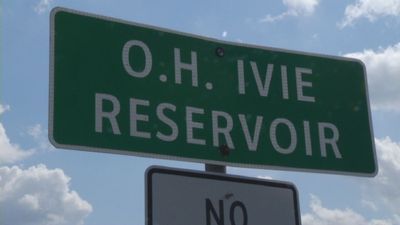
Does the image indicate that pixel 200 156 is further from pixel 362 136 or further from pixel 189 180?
pixel 362 136

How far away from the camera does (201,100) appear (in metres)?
4.42

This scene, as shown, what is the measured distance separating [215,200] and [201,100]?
0.60 m

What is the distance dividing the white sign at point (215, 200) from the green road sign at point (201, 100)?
0.39 feet

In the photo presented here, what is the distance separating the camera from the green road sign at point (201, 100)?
409 centimetres

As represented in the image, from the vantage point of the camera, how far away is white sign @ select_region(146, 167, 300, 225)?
13.2 ft

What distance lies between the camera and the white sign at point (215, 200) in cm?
404

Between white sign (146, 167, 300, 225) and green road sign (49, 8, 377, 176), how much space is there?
119mm

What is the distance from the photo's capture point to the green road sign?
4.09 m

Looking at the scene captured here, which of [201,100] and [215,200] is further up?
[201,100]

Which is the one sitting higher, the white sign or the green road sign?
the green road sign

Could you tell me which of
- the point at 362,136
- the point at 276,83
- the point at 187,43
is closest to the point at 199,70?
the point at 187,43

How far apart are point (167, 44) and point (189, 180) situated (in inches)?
33.3

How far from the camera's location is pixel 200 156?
4.29 meters

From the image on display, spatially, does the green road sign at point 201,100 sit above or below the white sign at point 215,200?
above
